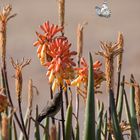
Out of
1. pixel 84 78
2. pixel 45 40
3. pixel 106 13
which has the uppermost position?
pixel 106 13

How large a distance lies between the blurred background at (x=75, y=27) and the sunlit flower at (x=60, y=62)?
5.13 metres

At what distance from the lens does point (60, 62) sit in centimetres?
156

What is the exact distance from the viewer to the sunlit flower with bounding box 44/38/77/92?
1564mm

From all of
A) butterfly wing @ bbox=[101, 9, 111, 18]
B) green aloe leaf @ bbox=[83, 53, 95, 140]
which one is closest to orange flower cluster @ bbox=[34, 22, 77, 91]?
green aloe leaf @ bbox=[83, 53, 95, 140]

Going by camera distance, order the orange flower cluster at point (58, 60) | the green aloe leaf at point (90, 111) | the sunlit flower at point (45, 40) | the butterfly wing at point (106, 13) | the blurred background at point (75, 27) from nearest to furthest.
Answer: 1. the green aloe leaf at point (90, 111)
2. the orange flower cluster at point (58, 60)
3. the sunlit flower at point (45, 40)
4. the butterfly wing at point (106, 13)
5. the blurred background at point (75, 27)

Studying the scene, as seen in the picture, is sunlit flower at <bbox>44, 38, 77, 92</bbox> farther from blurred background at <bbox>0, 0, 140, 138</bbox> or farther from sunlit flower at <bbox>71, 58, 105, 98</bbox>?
blurred background at <bbox>0, 0, 140, 138</bbox>

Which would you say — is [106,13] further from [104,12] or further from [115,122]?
[115,122]

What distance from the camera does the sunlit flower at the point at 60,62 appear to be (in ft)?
5.13

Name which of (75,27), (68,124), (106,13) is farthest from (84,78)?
(75,27)

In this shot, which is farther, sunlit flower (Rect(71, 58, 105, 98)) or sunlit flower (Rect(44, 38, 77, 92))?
sunlit flower (Rect(71, 58, 105, 98))

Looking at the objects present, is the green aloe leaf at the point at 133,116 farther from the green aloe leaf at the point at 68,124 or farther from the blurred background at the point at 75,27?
the blurred background at the point at 75,27

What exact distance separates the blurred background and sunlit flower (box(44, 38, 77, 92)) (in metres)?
5.13

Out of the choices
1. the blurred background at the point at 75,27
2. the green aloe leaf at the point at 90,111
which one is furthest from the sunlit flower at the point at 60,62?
the blurred background at the point at 75,27

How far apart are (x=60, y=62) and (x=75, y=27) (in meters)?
7.47
